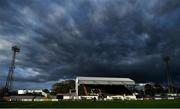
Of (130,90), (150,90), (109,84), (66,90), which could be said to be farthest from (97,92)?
(150,90)

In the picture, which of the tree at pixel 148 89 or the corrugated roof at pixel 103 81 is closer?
the corrugated roof at pixel 103 81

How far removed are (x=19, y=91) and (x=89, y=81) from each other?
211 ft

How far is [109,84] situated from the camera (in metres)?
136

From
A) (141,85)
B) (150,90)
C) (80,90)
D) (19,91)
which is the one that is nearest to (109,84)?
(80,90)

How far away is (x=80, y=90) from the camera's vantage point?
139 m

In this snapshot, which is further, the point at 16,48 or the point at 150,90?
the point at 150,90

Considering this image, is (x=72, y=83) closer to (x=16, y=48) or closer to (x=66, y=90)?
(x=66, y=90)

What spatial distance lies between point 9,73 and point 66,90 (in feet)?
243

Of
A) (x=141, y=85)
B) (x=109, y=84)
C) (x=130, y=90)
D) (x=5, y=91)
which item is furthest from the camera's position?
(x=141, y=85)

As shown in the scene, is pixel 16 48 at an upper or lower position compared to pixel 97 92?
upper

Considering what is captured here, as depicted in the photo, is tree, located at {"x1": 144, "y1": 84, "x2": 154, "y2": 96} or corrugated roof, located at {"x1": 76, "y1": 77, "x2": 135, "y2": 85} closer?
corrugated roof, located at {"x1": 76, "y1": 77, "x2": 135, "y2": 85}

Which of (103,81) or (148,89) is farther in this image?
(148,89)

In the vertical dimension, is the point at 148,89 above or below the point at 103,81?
below

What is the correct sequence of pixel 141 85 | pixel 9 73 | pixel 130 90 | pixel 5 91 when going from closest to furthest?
pixel 9 73 < pixel 5 91 < pixel 130 90 < pixel 141 85
